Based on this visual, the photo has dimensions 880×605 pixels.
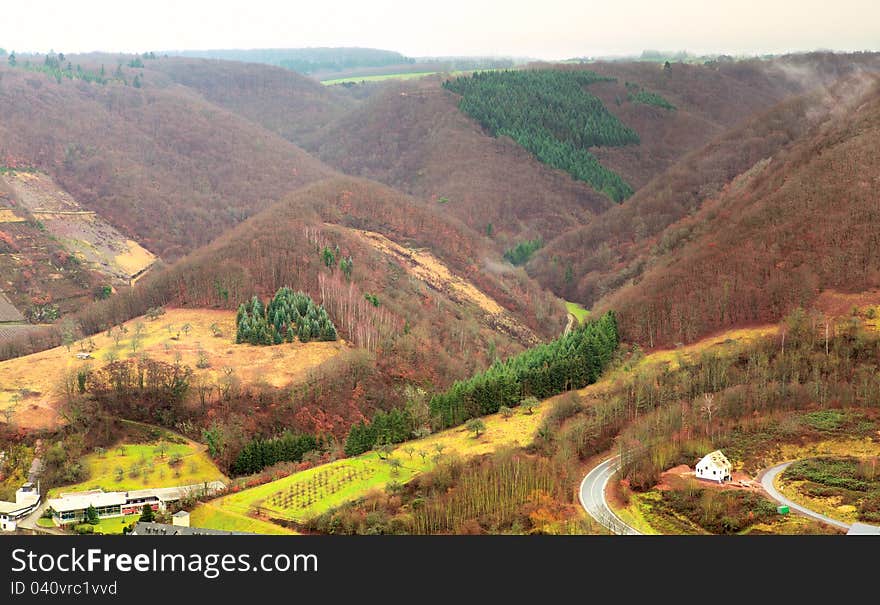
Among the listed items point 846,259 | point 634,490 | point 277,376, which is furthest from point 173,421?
point 846,259

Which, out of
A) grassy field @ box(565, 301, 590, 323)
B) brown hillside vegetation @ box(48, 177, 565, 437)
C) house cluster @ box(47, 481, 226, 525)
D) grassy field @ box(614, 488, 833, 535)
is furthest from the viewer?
grassy field @ box(565, 301, 590, 323)

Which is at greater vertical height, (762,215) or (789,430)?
(762,215)

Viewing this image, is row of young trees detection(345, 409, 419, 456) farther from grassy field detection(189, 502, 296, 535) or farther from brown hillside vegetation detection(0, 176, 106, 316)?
brown hillside vegetation detection(0, 176, 106, 316)

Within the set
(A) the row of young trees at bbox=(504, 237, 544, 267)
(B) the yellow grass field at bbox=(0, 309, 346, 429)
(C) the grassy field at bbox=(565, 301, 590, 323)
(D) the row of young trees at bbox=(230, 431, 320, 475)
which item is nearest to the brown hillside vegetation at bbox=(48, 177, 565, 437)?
(C) the grassy field at bbox=(565, 301, 590, 323)

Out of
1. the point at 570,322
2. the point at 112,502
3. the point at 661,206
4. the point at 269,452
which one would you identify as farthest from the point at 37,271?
the point at 112,502

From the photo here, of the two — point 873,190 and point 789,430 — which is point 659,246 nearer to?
point 873,190

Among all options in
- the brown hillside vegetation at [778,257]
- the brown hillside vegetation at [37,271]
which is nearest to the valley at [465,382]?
the brown hillside vegetation at [778,257]
